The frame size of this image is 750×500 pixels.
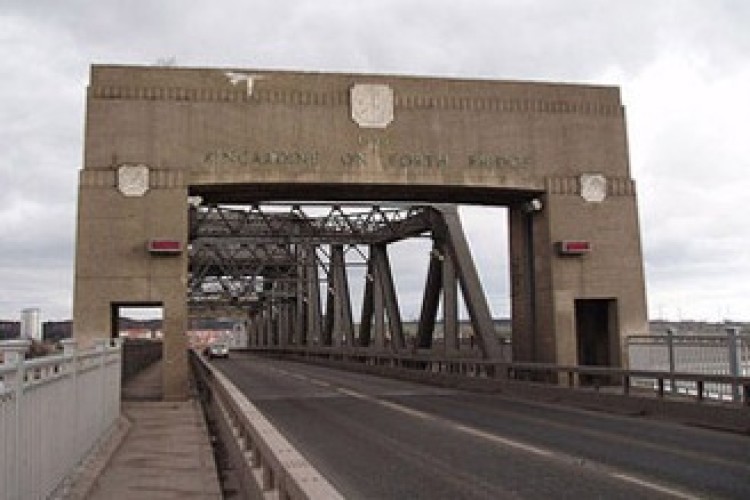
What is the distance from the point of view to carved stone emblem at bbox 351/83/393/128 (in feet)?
81.9

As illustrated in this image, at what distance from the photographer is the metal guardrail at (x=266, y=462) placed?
600cm

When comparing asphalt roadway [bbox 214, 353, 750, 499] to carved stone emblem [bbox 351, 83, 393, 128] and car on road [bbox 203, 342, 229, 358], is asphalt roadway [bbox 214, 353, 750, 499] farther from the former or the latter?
car on road [bbox 203, 342, 229, 358]

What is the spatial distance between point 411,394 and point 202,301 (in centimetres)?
7843

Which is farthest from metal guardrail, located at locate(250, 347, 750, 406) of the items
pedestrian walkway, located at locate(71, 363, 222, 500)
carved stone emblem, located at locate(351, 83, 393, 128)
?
pedestrian walkway, located at locate(71, 363, 222, 500)

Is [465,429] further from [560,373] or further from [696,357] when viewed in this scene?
[560,373]

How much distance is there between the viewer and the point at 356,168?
81.0ft

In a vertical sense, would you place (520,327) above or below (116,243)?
below

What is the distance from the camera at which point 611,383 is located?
2514 cm

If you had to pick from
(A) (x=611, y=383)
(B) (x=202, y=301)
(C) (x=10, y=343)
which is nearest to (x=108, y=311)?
(A) (x=611, y=383)

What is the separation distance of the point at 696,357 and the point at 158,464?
12092 mm

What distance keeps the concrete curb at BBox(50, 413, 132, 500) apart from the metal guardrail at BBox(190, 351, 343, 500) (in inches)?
69.6

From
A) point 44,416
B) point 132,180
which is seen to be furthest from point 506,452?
point 132,180

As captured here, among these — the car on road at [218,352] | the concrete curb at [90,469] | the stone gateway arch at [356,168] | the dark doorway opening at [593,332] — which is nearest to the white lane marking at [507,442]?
the concrete curb at [90,469]

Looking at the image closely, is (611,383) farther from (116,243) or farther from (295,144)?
(116,243)
